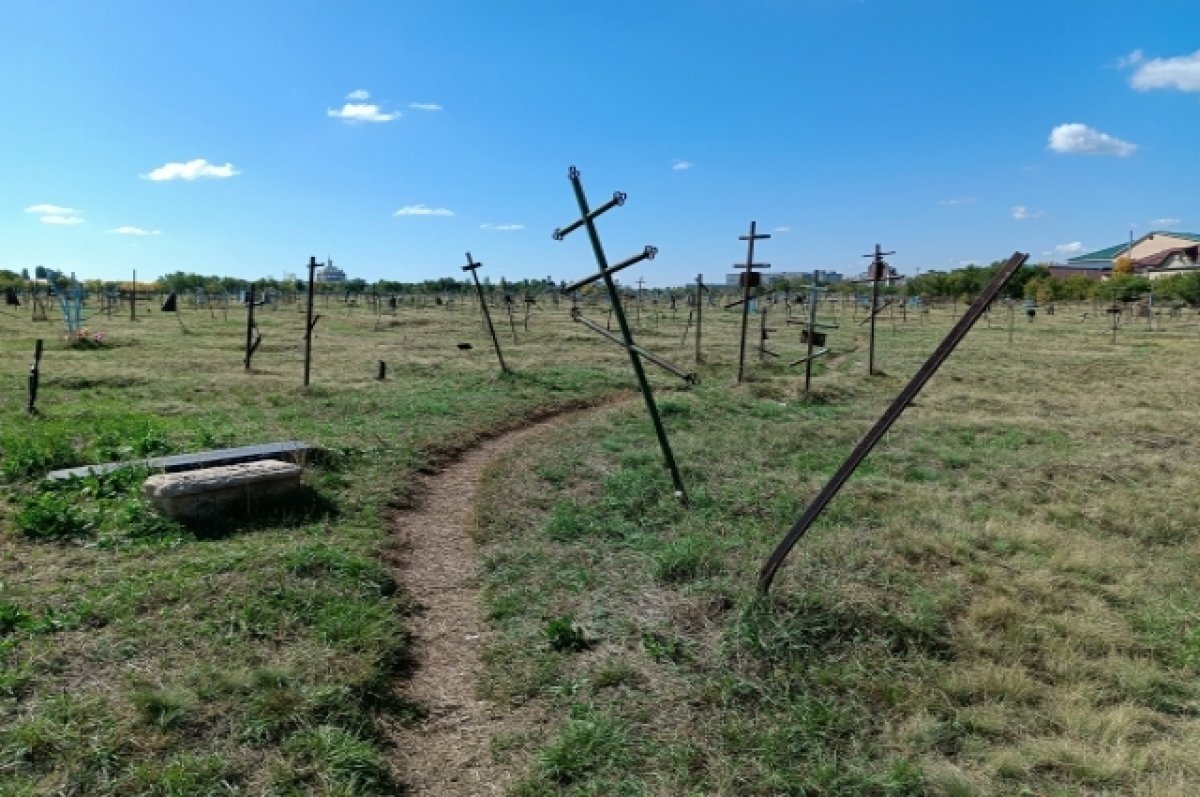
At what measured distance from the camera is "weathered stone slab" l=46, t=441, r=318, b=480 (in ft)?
22.6

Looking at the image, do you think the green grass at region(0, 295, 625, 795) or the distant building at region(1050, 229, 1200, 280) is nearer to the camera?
the green grass at region(0, 295, 625, 795)

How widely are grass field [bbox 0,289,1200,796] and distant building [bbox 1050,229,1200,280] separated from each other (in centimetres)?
7954

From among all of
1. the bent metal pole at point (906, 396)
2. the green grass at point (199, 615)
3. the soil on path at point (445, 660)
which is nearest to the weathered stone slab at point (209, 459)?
the green grass at point (199, 615)

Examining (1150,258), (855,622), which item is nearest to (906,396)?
(855,622)

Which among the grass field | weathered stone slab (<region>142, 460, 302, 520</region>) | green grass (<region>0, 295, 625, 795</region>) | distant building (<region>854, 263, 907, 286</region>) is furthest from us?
distant building (<region>854, 263, 907, 286</region>)

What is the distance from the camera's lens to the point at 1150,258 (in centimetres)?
9025

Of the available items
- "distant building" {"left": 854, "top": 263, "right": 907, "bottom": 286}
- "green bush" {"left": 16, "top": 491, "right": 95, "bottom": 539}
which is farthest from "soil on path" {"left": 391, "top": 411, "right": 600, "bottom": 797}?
"distant building" {"left": 854, "top": 263, "right": 907, "bottom": 286}

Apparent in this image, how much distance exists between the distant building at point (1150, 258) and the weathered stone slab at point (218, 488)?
8413cm

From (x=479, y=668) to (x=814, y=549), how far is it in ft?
9.59

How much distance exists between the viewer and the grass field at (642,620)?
11.0 feet

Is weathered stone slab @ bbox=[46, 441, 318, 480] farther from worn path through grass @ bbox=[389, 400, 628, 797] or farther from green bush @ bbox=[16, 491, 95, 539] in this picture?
worn path through grass @ bbox=[389, 400, 628, 797]

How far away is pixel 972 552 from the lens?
19.8 feet

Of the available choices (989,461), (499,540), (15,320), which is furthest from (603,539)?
(15,320)

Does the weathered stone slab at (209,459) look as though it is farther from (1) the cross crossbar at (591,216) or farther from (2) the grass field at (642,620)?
(1) the cross crossbar at (591,216)
